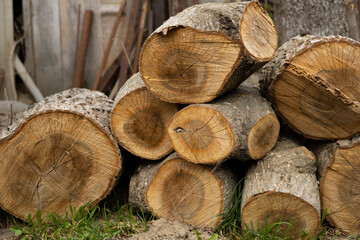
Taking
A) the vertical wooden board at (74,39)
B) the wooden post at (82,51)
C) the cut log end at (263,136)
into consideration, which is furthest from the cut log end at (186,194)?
the vertical wooden board at (74,39)

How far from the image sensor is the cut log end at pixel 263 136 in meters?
2.54

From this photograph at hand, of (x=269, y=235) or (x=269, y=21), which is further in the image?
(x=269, y=21)

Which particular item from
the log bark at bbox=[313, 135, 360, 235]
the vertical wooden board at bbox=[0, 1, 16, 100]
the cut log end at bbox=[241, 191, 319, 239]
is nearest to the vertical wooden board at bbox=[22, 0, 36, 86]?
the vertical wooden board at bbox=[0, 1, 16, 100]

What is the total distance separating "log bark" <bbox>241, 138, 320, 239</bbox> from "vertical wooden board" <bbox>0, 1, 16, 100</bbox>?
367cm

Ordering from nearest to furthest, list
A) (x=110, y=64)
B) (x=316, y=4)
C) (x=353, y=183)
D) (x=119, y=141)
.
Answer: (x=353, y=183) → (x=119, y=141) → (x=316, y=4) → (x=110, y=64)

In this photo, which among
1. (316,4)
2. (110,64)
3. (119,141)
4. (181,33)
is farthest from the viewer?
(110,64)

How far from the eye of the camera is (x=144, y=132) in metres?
2.81

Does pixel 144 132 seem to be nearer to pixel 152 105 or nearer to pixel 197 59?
pixel 152 105

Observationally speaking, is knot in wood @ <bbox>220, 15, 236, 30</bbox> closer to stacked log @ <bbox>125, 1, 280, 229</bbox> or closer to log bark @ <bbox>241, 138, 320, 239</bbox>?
stacked log @ <bbox>125, 1, 280, 229</bbox>

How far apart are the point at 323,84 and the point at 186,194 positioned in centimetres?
110

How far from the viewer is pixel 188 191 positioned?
2719 mm

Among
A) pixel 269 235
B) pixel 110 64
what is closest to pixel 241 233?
pixel 269 235

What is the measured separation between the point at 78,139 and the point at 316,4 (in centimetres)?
241

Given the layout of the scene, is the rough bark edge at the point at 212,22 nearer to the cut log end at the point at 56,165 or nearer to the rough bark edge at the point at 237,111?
the rough bark edge at the point at 237,111
